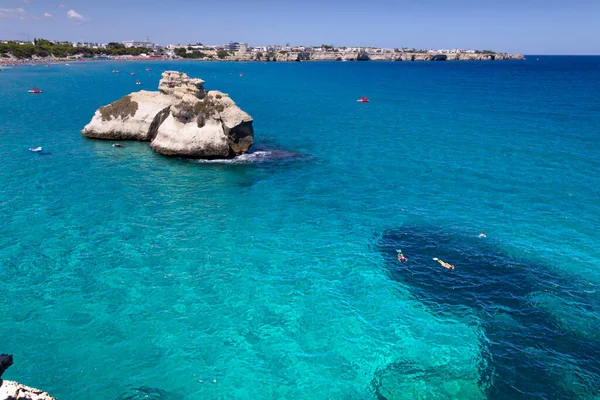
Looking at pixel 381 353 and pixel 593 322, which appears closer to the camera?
pixel 381 353

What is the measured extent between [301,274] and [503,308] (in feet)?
43.1

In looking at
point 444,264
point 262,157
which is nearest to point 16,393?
point 444,264

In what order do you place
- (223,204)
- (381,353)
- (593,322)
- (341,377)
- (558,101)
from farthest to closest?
(558,101)
(223,204)
(593,322)
(381,353)
(341,377)

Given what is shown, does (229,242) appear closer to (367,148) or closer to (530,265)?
(530,265)

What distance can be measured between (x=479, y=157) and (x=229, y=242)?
132 feet

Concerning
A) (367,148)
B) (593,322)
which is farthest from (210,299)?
(367,148)

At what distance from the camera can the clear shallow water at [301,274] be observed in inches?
777

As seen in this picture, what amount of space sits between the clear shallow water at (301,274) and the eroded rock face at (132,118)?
398 cm

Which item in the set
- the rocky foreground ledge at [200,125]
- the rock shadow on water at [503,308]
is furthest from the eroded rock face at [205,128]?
the rock shadow on water at [503,308]

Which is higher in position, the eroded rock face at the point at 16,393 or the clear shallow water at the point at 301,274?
the eroded rock face at the point at 16,393

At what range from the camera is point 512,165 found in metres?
52.0

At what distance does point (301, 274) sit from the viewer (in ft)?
91.6

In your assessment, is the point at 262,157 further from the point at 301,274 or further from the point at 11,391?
the point at 11,391

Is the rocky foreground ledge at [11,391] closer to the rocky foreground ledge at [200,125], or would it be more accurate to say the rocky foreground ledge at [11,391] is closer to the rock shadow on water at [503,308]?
the rock shadow on water at [503,308]
